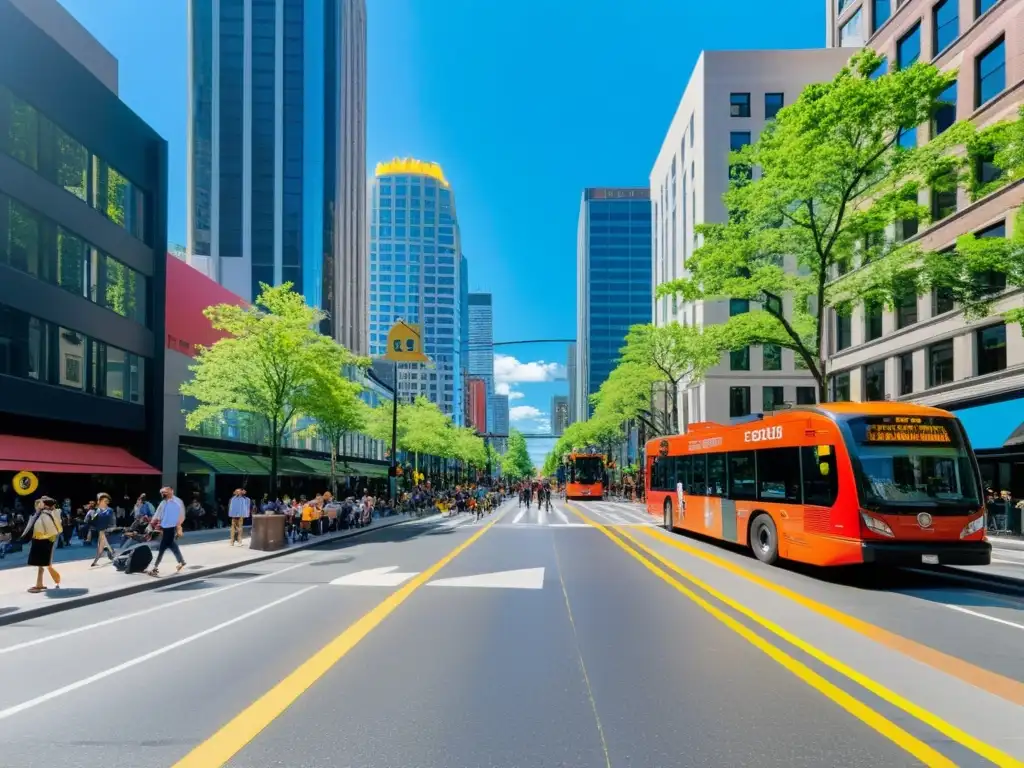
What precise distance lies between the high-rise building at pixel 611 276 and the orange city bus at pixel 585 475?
119m

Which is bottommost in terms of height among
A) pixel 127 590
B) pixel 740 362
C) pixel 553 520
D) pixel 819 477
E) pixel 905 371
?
pixel 553 520

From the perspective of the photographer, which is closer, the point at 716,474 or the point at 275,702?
the point at 275,702

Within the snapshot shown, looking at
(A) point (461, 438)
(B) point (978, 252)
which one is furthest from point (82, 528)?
(A) point (461, 438)

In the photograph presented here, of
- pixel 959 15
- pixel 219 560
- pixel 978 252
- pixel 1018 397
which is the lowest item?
pixel 219 560

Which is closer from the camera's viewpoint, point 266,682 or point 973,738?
point 973,738

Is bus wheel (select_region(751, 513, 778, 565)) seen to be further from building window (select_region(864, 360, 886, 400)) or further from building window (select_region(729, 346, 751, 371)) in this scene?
building window (select_region(729, 346, 751, 371))

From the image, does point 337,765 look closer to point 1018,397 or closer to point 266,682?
point 266,682

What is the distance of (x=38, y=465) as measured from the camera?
22.2 metres

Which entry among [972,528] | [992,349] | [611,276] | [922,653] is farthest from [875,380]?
[611,276]

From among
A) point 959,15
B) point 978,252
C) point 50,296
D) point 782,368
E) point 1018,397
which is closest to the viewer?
point 978,252

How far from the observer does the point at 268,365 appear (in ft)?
89.1

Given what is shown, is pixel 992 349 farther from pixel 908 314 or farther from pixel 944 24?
pixel 944 24

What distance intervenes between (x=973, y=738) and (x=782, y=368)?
188ft

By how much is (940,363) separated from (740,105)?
36.0 meters
